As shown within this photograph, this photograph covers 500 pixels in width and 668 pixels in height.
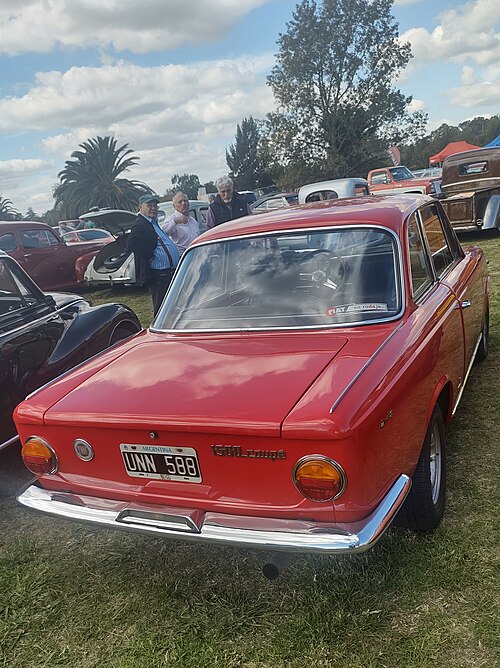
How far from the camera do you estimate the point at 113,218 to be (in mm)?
12938

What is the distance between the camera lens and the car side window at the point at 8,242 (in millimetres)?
10188

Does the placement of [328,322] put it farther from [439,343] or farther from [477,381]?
[477,381]

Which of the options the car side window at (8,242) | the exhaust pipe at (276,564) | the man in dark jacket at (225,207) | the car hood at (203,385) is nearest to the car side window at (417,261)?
the car hood at (203,385)

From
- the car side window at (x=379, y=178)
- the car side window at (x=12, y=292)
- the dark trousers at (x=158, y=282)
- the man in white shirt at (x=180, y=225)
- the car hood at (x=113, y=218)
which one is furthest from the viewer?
the car side window at (x=379, y=178)

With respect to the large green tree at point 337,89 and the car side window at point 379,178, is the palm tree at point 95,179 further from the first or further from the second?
the car side window at point 379,178

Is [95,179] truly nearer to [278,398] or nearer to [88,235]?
[88,235]

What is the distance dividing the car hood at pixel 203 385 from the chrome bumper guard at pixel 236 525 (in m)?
0.36

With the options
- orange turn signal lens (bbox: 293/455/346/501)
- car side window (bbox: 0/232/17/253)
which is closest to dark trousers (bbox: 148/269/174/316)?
orange turn signal lens (bbox: 293/455/346/501)

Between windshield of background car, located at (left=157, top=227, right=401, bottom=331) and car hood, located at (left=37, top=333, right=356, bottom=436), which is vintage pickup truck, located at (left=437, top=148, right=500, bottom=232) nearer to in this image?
windshield of background car, located at (left=157, top=227, right=401, bottom=331)

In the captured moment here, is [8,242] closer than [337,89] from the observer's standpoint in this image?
Yes

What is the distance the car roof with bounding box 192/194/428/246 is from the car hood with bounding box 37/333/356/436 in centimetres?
75

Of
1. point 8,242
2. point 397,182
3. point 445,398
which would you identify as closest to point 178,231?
point 445,398

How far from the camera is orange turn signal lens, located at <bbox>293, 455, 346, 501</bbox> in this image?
1978 millimetres

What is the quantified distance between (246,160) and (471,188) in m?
50.9
